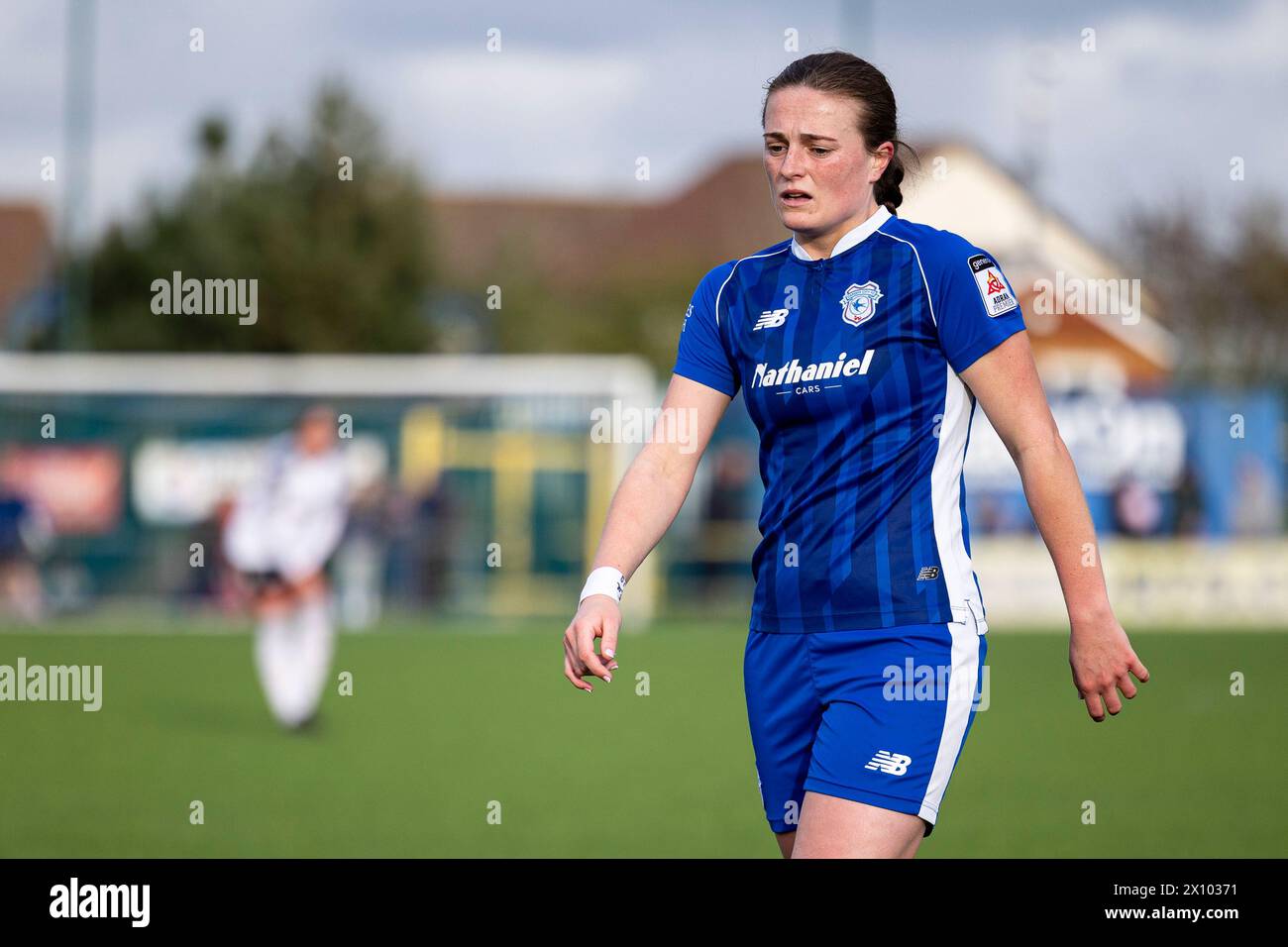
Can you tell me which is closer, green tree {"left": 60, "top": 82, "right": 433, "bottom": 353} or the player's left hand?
the player's left hand

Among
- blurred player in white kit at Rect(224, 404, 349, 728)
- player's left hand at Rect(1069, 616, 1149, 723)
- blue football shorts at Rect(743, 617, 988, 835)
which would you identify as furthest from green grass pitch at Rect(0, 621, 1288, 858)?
player's left hand at Rect(1069, 616, 1149, 723)

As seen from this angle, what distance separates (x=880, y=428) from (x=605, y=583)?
743mm

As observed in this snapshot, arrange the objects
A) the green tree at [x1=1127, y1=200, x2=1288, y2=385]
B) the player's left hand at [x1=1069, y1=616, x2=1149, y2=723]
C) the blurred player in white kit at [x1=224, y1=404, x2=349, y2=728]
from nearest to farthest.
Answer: the player's left hand at [x1=1069, y1=616, x2=1149, y2=723] < the blurred player in white kit at [x1=224, y1=404, x2=349, y2=728] < the green tree at [x1=1127, y1=200, x2=1288, y2=385]

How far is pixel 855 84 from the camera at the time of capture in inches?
157

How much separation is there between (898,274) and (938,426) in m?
0.38

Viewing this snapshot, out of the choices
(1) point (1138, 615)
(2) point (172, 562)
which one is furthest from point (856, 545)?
(2) point (172, 562)

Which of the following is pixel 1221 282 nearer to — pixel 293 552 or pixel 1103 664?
pixel 293 552

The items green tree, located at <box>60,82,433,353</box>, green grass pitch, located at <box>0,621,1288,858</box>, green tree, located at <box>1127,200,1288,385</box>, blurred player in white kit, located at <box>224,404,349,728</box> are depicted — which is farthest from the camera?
green tree, located at <box>1127,200,1288,385</box>

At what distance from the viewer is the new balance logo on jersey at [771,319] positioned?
13.5ft

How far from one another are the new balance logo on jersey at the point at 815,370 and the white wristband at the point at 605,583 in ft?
1.91

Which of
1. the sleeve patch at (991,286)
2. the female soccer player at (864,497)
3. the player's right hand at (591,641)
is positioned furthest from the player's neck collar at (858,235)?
the player's right hand at (591,641)

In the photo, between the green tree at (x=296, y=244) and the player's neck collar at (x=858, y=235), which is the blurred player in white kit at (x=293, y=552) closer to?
the player's neck collar at (x=858, y=235)

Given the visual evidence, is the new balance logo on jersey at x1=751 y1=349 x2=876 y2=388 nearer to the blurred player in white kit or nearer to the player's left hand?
the player's left hand

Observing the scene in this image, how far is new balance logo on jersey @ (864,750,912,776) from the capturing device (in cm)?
382
